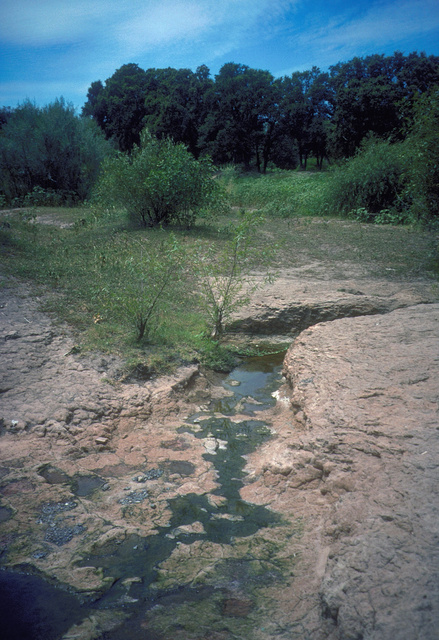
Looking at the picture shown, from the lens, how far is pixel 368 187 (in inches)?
523

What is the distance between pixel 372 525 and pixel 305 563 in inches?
13.0

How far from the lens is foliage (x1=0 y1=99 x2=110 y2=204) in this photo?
1541 cm

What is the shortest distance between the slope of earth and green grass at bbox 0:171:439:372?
144cm

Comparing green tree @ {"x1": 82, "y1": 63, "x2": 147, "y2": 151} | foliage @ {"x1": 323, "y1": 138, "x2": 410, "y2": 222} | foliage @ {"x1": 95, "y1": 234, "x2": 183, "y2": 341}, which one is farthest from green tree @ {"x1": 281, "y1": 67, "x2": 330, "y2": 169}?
foliage @ {"x1": 95, "y1": 234, "x2": 183, "y2": 341}

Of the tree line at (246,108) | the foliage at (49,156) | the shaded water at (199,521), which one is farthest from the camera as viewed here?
the tree line at (246,108)

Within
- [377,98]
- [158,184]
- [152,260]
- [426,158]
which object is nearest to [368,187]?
[426,158]

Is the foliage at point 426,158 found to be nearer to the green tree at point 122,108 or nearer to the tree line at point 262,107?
the tree line at point 262,107

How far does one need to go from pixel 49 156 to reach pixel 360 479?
1638 centimetres

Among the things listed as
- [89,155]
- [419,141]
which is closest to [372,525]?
[419,141]

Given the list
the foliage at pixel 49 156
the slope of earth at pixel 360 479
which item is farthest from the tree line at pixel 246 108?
the slope of earth at pixel 360 479

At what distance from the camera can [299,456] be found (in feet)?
8.38

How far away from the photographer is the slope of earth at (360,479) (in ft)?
4.71

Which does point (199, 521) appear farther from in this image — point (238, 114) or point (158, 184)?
point (238, 114)

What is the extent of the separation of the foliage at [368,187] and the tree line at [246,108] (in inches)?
586
